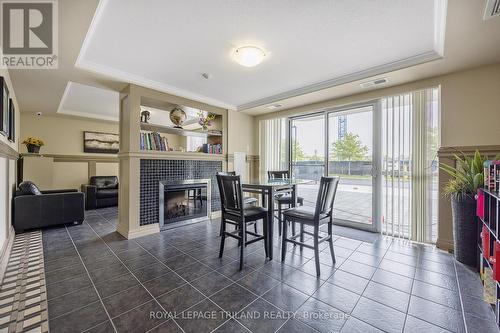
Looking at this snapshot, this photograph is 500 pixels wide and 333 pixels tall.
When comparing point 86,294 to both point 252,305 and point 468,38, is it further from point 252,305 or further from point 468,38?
point 468,38

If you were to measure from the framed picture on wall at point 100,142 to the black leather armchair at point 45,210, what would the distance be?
2.62m

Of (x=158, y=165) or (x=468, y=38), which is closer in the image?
(x=468, y=38)

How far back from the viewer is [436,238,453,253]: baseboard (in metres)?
2.69

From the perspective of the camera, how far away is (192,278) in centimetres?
205

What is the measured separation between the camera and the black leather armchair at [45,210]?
10.8 feet

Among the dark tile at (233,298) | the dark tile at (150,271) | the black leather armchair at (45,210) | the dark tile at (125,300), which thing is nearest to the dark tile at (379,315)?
the dark tile at (233,298)

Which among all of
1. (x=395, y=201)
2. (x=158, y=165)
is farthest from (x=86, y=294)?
(x=395, y=201)

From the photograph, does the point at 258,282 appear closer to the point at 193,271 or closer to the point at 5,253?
the point at 193,271

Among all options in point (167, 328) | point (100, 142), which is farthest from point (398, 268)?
point (100, 142)

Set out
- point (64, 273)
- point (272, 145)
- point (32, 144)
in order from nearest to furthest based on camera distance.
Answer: point (64, 273) < point (32, 144) < point (272, 145)

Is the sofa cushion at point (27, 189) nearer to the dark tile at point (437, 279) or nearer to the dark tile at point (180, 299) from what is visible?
the dark tile at point (180, 299)

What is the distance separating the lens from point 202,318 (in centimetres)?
151

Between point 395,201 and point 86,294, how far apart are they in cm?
387

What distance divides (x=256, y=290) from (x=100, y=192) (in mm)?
4962
